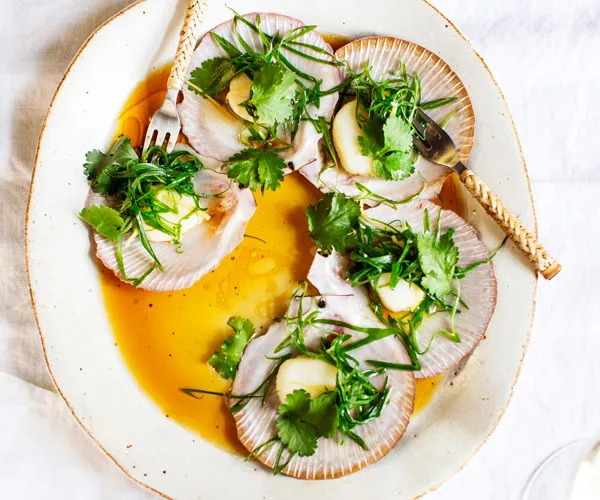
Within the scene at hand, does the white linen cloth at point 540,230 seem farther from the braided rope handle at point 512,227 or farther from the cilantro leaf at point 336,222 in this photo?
the cilantro leaf at point 336,222

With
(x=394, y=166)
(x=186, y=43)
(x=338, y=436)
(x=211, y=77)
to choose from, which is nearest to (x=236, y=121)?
(x=211, y=77)

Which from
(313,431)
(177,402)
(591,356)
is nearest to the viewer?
(313,431)

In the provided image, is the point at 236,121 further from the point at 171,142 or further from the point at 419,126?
the point at 419,126

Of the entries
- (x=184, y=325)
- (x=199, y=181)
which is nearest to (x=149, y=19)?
(x=199, y=181)

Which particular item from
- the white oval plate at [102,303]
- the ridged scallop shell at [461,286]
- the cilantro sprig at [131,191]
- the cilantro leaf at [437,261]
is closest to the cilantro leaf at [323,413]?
the white oval plate at [102,303]

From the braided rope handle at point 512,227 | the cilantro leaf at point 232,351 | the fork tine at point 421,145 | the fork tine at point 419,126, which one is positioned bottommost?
the cilantro leaf at point 232,351

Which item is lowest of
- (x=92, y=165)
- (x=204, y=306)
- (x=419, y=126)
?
(x=204, y=306)

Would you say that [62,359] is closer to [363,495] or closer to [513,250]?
[363,495]
